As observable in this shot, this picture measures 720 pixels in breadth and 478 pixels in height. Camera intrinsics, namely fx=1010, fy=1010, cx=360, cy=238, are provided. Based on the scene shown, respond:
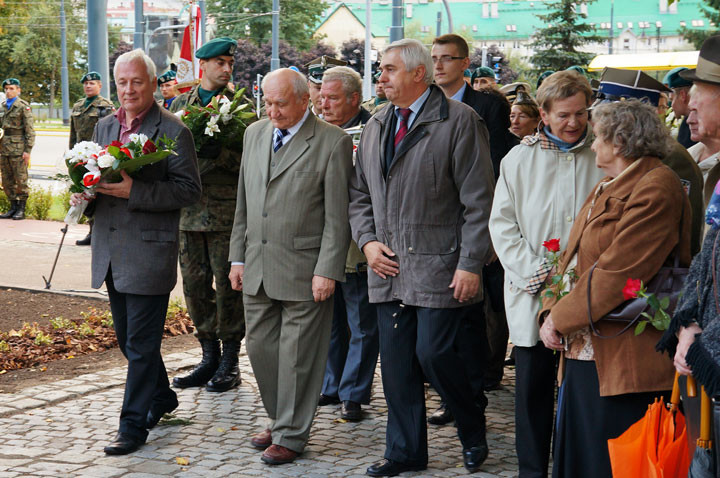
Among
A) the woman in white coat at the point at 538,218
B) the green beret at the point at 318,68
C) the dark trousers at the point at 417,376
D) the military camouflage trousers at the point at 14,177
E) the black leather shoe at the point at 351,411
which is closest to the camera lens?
the woman in white coat at the point at 538,218

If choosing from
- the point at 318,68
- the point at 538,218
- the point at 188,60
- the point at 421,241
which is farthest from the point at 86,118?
the point at 538,218

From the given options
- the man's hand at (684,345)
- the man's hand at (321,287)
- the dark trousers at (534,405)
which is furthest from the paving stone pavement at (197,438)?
the man's hand at (684,345)

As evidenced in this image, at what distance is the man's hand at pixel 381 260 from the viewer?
214 inches

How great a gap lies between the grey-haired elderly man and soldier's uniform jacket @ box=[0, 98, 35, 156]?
1186cm

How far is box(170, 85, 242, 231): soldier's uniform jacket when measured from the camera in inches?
279

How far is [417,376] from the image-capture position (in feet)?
18.2

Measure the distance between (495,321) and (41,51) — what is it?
2687 inches

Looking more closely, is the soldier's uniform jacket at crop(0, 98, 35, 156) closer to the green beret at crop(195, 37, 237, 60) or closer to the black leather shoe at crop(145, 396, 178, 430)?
the green beret at crop(195, 37, 237, 60)

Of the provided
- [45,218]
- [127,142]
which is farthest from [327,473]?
[45,218]

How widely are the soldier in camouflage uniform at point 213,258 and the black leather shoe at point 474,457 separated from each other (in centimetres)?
231

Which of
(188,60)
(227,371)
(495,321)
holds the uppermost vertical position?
(188,60)

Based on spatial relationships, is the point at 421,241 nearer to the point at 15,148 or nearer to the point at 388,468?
the point at 388,468

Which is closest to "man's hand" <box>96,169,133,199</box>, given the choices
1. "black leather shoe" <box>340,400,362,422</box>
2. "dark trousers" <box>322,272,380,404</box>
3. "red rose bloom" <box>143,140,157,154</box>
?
"red rose bloom" <box>143,140,157,154</box>

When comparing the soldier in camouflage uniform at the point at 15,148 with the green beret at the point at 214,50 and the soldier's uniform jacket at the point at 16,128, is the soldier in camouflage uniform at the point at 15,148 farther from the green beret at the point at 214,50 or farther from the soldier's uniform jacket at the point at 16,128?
the green beret at the point at 214,50
